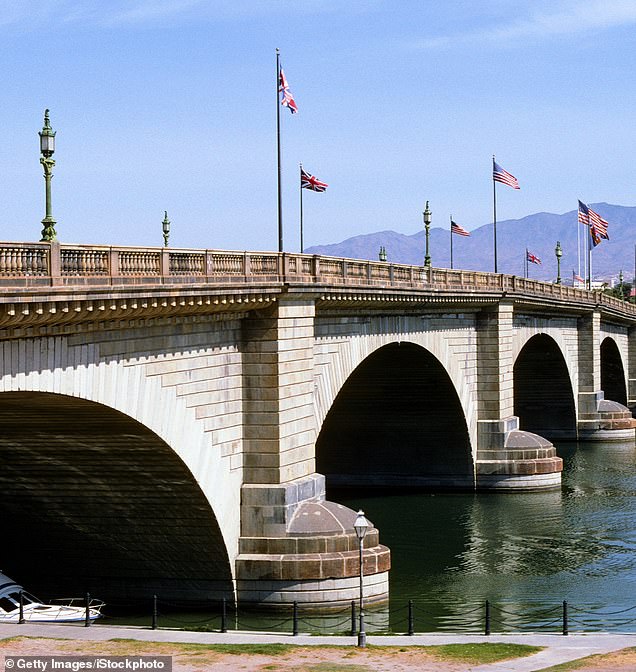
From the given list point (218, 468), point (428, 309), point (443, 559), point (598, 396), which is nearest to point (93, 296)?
point (218, 468)

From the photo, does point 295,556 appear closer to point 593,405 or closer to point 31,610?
point 31,610

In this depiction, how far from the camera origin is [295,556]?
34.8m

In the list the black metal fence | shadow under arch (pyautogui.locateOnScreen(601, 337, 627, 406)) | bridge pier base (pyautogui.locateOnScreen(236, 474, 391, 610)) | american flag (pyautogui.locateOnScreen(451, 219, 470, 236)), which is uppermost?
american flag (pyautogui.locateOnScreen(451, 219, 470, 236))

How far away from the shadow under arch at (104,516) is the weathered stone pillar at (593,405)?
56.6m

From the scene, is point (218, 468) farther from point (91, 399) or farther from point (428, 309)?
point (428, 309)

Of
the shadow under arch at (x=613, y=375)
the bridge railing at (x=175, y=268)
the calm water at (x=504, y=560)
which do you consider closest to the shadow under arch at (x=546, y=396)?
the calm water at (x=504, y=560)

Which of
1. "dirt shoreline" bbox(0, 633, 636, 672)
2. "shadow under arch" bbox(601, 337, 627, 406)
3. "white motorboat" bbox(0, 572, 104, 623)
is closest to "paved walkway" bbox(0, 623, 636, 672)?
"dirt shoreline" bbox(0, 633, 636, 672)

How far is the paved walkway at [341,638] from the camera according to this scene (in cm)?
2739

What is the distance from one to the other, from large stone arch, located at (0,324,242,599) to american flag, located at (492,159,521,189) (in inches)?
1410

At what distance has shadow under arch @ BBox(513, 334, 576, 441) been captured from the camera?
284 ft

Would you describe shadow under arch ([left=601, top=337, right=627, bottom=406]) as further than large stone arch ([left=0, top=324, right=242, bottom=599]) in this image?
Yes

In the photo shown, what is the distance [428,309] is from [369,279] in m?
10.5

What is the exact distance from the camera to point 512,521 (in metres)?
53.3

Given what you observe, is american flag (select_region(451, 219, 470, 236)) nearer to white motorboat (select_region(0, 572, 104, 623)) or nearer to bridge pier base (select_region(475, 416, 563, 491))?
bridge pier base (select_region(475, 416, 563, 491))
